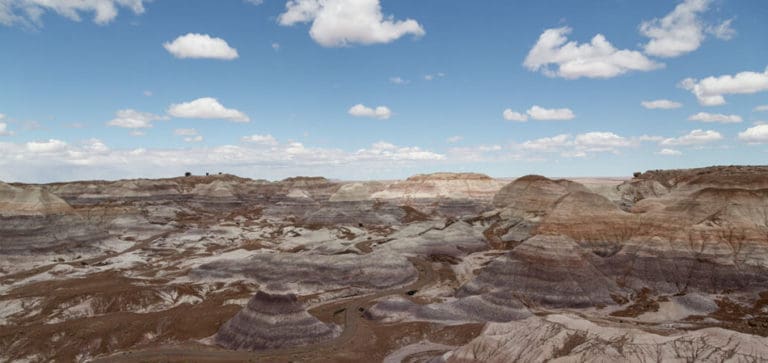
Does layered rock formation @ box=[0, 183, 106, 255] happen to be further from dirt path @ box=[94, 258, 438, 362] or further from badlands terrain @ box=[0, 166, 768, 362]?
dirt path @ box=[94, 258, 438, 362]

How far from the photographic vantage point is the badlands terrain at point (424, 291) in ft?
126

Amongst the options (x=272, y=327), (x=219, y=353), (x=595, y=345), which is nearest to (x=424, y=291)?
(x=272, y=327)

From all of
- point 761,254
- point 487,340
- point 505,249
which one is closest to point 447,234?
point 505,249

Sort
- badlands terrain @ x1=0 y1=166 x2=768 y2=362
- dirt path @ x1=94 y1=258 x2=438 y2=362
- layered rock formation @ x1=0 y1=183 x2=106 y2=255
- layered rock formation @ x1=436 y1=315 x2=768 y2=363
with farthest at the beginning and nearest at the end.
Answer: layered rock formation @ x1=0 y1=183 x2=106 y2=255, dirt path @ x1=94 y1=258 x2=438 y2=362, badlands terrain @ x1=0 y1=166 x2=768 y2=362, layered rock formation @ x1=436 y1=315 x2=768 y2=363

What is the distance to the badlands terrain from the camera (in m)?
38.3

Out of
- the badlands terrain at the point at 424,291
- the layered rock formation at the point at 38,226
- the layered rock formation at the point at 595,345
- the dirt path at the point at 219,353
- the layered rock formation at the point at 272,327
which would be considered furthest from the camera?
the layered rock formation at the point at 38,226

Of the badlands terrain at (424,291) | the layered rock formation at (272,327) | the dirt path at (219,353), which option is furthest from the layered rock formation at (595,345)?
the layered rock formation at (272,327)

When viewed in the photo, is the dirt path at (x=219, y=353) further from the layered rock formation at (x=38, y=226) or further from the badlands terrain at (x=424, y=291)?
the layered rock formation at (x=38, y=226)

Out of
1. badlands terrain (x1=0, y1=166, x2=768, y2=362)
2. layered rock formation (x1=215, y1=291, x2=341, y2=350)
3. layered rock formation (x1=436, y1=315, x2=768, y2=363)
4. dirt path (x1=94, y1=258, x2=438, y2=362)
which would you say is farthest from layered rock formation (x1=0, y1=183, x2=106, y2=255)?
layered rock formation (x1=436, y1=315, x2=768, y2=363)

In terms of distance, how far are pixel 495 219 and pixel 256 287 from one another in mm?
64500

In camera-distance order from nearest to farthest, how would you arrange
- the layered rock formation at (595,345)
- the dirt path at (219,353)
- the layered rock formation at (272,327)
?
the layered rock formation at (595,345) → the dirt path at (219,353) → the layered rock formation at (272,327)

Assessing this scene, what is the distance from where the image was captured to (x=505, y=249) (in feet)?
278

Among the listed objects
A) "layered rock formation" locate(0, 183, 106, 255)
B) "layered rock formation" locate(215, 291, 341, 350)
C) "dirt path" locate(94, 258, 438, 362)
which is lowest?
"dirt path" locate(94, 258, 438, 362)

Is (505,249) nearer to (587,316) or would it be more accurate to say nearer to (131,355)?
(587,316)
